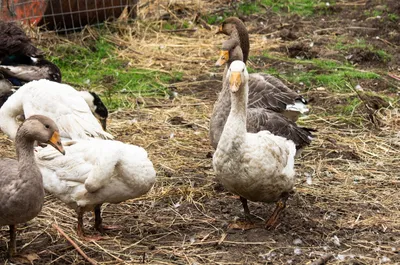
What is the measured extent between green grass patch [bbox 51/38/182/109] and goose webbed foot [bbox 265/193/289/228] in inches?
136

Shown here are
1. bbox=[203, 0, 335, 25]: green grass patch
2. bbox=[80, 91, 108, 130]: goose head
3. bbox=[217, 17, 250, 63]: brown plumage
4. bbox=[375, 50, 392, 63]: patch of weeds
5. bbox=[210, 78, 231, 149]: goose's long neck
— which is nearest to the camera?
bbox=[210, 78, 231, 149]: goose's long neck

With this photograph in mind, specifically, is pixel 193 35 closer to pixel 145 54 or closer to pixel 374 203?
pixel 145 54

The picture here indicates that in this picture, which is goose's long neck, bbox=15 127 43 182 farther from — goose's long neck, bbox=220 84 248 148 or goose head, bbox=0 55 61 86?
goose head, bbox=0 55 61 86

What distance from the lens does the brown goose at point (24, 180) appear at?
4.61 m

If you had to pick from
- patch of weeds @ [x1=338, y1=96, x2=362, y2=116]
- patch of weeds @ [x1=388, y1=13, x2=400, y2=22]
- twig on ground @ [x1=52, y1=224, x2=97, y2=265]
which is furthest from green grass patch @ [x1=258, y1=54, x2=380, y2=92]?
twig on ground @ [x1=52, y1=224, x2=97, y2=265]

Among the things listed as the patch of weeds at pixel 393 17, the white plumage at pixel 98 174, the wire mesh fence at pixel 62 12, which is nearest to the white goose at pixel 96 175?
the white plumage at pixel 98 174

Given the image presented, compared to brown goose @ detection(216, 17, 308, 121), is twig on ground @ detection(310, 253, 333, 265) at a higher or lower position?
→ lower

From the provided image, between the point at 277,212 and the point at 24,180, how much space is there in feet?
6.34

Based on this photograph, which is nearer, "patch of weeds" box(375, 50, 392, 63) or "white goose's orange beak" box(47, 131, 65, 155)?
"white goose's orange beak" box(47, 131, 65, 155)

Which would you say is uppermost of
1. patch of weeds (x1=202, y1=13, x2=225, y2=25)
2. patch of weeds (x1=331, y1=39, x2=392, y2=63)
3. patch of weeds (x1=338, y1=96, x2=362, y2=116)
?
patch of weeds (x1=338, y1=96, x2=362, y2=116)

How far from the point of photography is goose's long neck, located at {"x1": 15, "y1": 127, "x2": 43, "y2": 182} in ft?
15.5

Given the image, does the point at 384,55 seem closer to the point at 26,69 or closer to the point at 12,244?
the point at 26,69

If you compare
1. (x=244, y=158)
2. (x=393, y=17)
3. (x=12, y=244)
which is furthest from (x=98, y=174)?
(x=393, y=17)

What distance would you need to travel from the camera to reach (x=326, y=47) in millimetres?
10508
